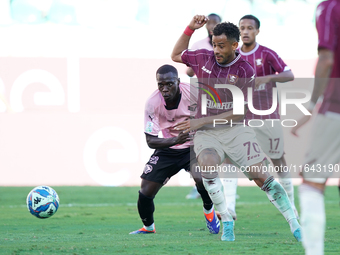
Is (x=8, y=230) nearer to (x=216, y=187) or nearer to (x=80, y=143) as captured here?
(x=216, y=187)

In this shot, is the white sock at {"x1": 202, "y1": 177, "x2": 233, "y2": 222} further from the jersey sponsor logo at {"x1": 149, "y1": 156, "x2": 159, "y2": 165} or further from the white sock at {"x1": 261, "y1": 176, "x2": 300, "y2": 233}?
the jersey sponsor logo at {"x1": 149, "y1": 156, "x2": 159, "y2": 165}

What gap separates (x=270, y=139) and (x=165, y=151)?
170cm

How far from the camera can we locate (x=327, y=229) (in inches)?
241

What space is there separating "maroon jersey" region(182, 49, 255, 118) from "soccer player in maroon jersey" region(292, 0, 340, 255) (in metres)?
2.16

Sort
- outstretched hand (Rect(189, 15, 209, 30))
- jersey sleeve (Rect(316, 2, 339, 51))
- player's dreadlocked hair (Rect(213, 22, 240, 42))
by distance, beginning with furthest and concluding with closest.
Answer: outstretched hand (Rect(189, 15, 209, 30)), player's dreadlocked hair (Rect(213, 22, 240, 42)), jersey sleeve (Rect(316, 2, 339, 51))

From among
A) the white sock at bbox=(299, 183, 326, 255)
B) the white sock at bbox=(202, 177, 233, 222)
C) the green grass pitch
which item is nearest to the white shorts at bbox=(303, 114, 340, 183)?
the white sock at bbox=(299, 183, 326, 255)

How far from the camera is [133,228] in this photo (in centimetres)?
655

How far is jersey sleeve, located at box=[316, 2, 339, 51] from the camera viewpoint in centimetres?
310

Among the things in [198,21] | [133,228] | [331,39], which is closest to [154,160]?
[133,228]

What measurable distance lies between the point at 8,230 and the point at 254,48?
152 inches

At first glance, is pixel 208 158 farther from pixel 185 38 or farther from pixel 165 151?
pixel 185 38

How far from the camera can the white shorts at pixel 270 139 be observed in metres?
7.27

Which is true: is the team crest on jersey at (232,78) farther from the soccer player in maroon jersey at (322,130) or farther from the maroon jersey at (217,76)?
the soccer player in maroon jersey at (322,130)

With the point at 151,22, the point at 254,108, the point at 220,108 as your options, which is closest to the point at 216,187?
the point at 220,108
